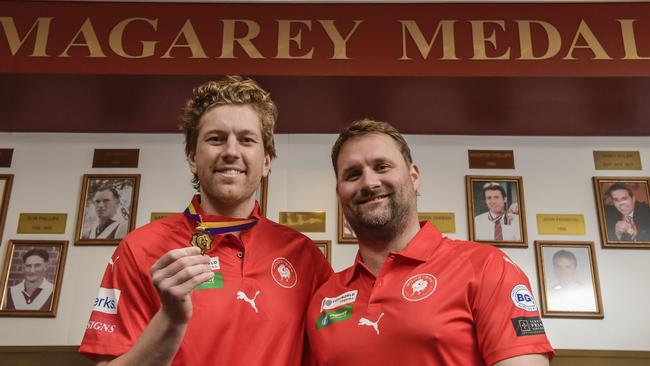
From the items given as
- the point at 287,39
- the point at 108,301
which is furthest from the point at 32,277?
the point at 287,39

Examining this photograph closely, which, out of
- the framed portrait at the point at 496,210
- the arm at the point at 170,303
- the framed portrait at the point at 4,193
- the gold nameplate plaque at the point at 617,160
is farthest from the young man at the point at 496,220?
the framed portrait at the point at 4,193

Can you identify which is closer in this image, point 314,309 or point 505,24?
point 314,309

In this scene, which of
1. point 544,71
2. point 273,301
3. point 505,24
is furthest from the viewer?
point 505,24

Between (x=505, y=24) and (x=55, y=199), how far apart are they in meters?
2.54

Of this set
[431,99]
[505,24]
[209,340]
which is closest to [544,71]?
[505,24]

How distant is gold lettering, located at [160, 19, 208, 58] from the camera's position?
9.37 feet

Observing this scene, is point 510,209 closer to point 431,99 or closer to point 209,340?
point 431,99

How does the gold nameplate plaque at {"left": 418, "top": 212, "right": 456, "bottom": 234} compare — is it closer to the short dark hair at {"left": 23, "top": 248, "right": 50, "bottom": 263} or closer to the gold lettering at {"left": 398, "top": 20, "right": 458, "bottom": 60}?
the gold lettering at {"left": 398, "top": 20, "right": 458, "bottom": 60}

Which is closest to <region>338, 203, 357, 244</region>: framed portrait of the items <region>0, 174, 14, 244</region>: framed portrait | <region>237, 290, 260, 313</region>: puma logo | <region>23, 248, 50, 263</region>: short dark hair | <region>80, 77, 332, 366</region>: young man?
<region>80, 77, 332, 366</region>: young man

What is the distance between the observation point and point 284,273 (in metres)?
1.94

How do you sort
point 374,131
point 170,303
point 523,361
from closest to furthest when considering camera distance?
point 170,303 → point 523,361 → point 374,131

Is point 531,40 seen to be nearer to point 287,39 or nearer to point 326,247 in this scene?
point 287,39

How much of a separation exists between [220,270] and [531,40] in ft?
6.53

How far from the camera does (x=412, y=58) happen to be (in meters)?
2.84
